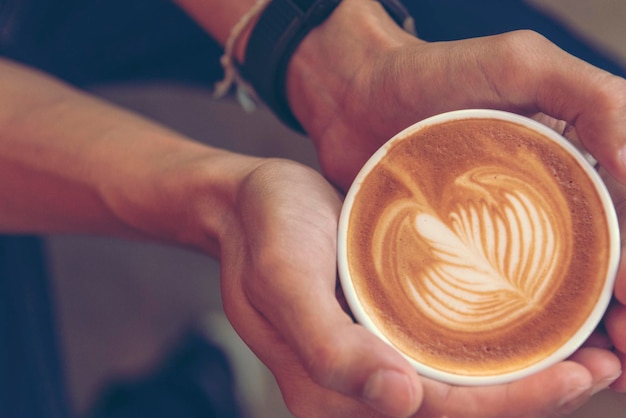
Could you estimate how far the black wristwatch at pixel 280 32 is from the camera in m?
1.29

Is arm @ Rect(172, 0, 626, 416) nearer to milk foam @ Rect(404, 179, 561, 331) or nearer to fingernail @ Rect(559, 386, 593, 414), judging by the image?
fingernail @ Rect(559, 386, 593, 414)

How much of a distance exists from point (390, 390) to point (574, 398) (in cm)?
27

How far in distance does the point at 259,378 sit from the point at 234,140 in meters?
0.73

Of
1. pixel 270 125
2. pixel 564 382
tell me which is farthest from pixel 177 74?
pixel 564 382

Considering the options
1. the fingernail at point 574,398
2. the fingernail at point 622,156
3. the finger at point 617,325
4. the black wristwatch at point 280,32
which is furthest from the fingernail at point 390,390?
the black wristwatch at point 280,32

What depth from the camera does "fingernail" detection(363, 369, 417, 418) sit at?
80 cm

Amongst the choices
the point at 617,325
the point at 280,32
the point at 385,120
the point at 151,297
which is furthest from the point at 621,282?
the point at 151,297

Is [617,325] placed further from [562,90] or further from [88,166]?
[88,166]

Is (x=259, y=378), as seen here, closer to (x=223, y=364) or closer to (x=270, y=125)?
(x=223, y=364)

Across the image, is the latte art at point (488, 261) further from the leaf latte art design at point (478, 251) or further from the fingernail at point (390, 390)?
the fingernail at point (390, 390)

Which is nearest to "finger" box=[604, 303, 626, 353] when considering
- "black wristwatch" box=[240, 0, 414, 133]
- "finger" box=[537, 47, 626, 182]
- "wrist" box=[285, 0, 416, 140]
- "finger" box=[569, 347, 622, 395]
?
"finger" box=[569, 347, 622, 395]

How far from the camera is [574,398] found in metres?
0.87

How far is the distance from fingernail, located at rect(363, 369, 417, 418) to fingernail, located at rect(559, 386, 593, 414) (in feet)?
0.71

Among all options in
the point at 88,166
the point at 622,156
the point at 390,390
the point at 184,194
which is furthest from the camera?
the point at 88,166
